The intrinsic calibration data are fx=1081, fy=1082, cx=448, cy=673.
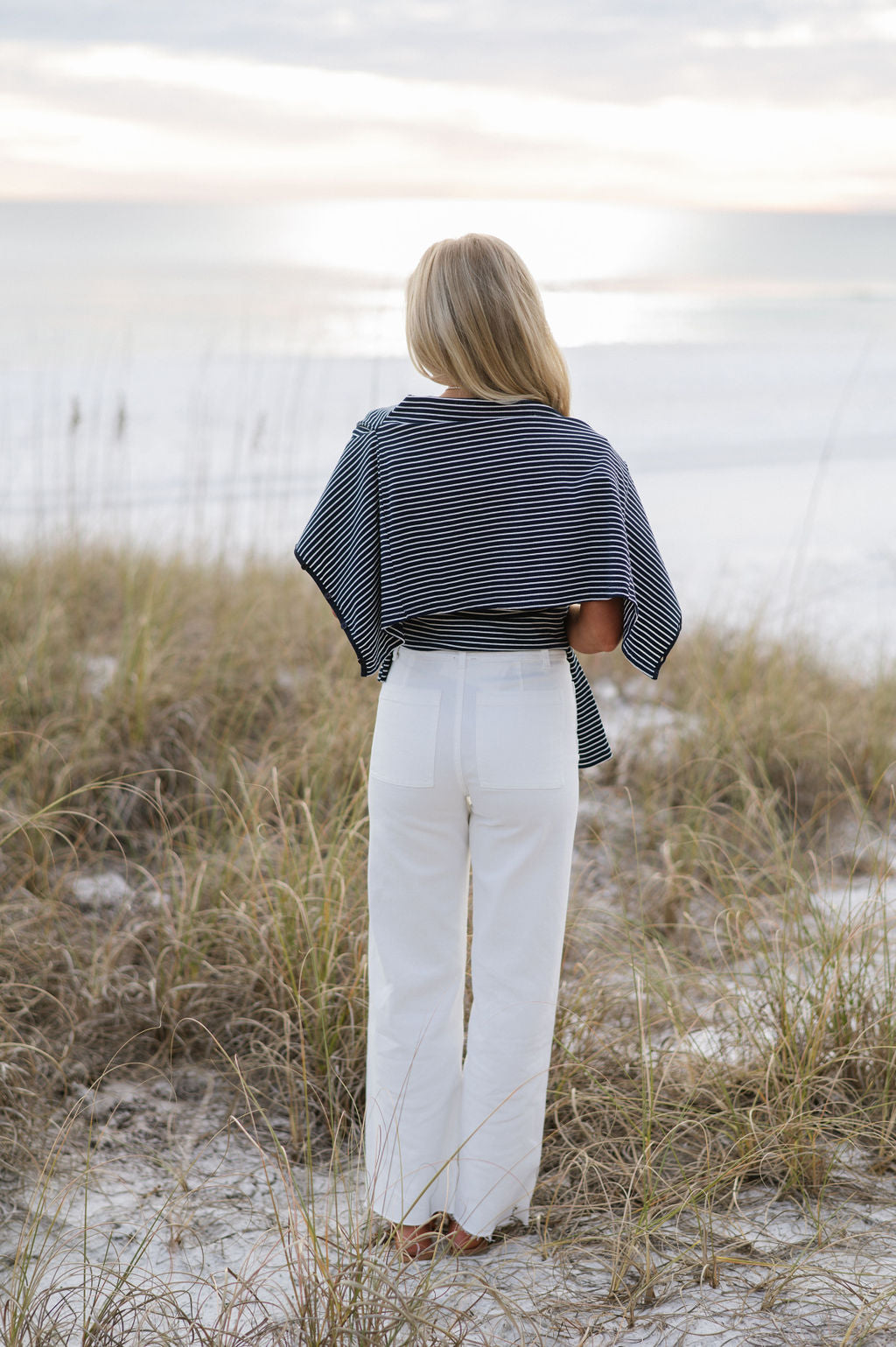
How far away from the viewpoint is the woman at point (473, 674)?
70.4 inches

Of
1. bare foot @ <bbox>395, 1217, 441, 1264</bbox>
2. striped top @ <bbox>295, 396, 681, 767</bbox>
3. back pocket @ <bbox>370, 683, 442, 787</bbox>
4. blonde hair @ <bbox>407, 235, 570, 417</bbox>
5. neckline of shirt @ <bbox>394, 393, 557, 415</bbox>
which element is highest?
blonde hair @ <bbox>407, 235, 570, 417</bbox>

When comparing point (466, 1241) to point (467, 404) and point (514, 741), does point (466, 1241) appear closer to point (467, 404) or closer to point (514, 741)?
point (514, 741)

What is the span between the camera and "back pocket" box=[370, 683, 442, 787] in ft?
6.08

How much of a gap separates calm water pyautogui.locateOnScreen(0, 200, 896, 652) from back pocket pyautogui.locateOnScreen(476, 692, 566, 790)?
2108mm

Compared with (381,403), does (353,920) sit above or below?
below

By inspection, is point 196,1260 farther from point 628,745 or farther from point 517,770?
point 628,745

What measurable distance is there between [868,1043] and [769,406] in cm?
1546

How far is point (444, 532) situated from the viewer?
5.98 ft

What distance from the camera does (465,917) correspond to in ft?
6.53

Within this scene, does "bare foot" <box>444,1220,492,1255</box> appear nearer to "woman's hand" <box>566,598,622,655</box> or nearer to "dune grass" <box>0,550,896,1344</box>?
"dune grass" <box>0,550,896,1344</box>

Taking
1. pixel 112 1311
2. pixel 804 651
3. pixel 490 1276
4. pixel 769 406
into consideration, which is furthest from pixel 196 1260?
pixel 769 406

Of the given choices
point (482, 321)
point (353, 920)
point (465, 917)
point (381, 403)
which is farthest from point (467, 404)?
point (381, 403)

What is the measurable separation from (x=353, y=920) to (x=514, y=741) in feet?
3.35

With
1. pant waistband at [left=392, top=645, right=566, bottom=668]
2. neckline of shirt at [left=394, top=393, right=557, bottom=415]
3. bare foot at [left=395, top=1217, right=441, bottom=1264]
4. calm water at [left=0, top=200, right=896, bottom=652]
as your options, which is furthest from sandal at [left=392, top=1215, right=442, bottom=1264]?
calm water at [left=0, top=200, right=896, bottom=652]
